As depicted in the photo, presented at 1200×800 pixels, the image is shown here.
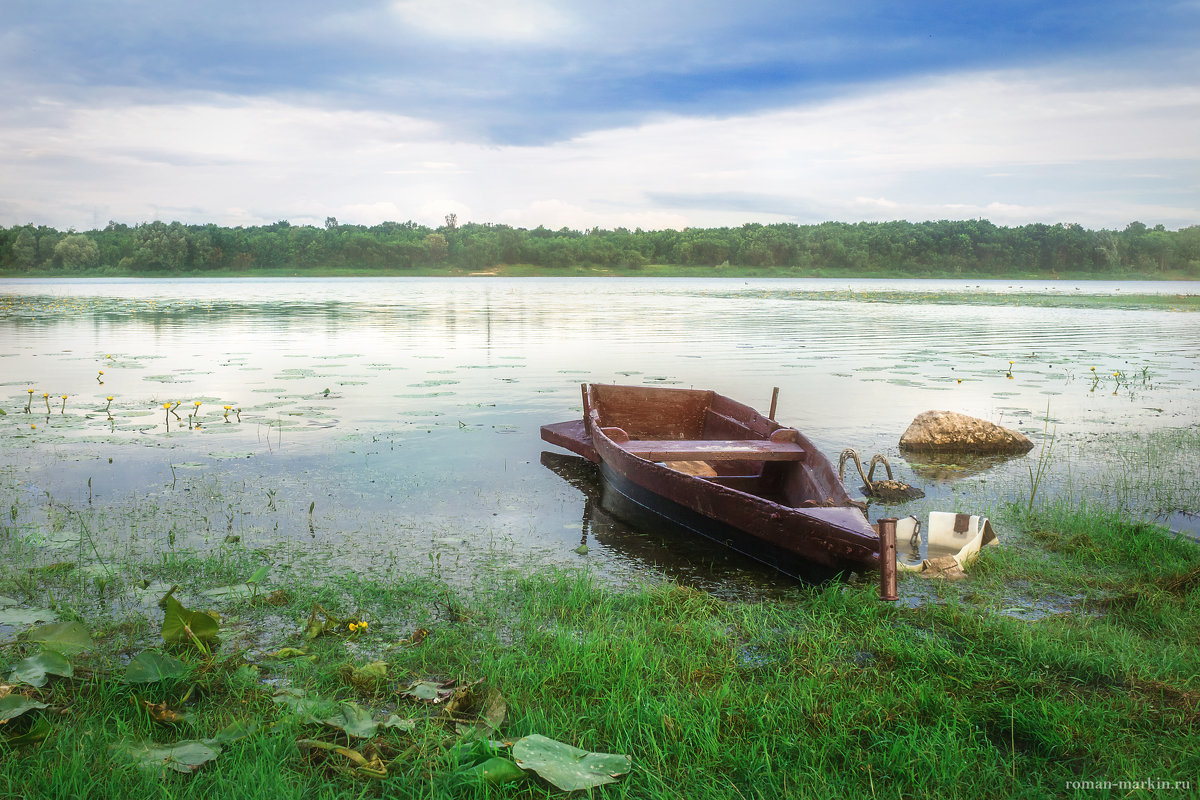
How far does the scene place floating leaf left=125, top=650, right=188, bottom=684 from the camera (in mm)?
3543

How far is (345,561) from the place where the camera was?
19.2ft

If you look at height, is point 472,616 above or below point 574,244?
below

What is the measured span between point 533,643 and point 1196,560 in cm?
473

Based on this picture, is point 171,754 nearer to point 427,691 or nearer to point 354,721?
point 354,721

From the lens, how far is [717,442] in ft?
25.5

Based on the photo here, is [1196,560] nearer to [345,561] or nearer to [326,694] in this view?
[326,694]

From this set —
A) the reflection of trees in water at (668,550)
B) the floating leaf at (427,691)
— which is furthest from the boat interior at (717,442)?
the floating leaf at (427,691)

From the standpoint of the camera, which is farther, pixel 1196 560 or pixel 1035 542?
pixel 1035 542

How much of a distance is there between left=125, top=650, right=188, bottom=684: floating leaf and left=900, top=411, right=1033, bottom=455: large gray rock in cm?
850

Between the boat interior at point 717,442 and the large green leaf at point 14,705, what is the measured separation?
4884 mm

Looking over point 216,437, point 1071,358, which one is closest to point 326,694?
point 216,437

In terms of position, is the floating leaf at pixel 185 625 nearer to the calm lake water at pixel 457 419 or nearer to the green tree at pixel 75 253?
the calm lake water at pixel 457 419

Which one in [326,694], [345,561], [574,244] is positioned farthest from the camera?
[574,244]

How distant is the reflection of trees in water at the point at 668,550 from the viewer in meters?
5.67
